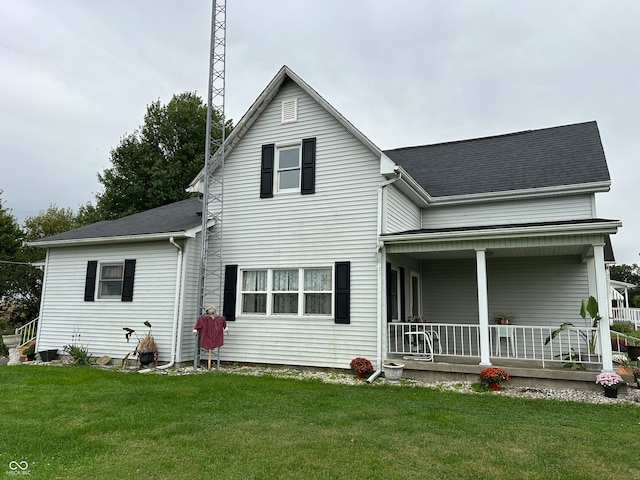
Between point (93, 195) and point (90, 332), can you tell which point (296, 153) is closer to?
point (90, 332)

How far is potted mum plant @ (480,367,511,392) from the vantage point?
784 cm

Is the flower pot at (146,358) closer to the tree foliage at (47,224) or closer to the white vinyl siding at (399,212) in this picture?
the white vinyl siding at (399,212)

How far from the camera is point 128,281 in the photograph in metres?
11.3

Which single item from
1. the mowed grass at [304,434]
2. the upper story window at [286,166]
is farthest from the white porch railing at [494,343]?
the upper story window at [286,166]

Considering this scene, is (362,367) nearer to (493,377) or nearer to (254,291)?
(493,377)

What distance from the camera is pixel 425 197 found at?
11.6 meters

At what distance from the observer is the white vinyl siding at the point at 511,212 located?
10.7 m

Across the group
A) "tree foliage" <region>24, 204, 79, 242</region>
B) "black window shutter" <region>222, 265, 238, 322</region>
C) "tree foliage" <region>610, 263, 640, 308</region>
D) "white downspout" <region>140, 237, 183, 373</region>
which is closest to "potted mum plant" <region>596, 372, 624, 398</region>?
"black window shutter" <region>222, 265, 238, 322</region>

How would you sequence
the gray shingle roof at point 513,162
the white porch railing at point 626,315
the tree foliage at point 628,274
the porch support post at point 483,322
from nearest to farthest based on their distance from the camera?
the porch support post at point 483,322, the gray shingle roof at point 513,162, the white porch railing at point 626,315, the tree foliage at point 628,274

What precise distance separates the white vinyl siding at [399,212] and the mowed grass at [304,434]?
3897 millimetres

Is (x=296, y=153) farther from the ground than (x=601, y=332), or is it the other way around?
(x=296, y=153)

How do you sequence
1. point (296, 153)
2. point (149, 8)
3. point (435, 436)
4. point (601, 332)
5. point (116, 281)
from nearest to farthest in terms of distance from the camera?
point (435, 436)
point (601, 332)
point (296, 153)
point (116, 281)
point (149, 8)

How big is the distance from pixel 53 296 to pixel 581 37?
698 inches

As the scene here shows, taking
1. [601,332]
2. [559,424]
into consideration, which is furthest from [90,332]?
[601,332]
